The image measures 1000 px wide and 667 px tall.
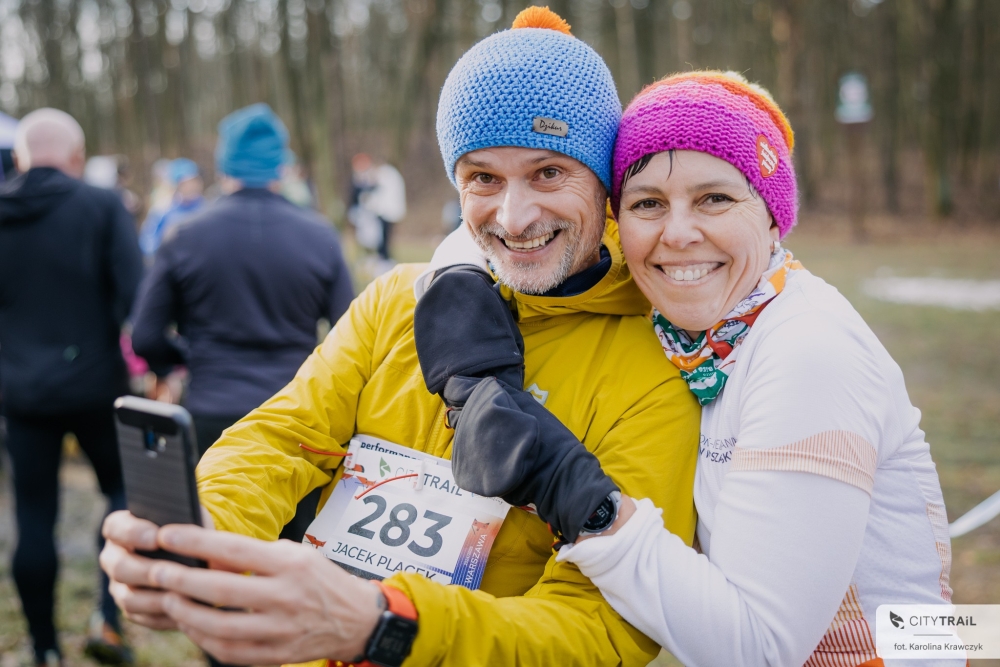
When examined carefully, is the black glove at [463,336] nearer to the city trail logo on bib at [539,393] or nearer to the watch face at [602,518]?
the city trail logo on bib at [539,393]

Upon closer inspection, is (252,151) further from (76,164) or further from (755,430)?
(755,430)

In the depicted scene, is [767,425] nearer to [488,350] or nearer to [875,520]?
[875,520]

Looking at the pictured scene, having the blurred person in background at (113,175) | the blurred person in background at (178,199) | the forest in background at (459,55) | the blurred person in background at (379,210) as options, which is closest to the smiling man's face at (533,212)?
the blurred person in background at (178,199)

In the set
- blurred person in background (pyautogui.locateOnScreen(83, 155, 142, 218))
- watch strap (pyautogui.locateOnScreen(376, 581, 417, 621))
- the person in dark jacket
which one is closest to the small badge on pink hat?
watch strap (pyautogui.locateOnScreen(376, 581, 417, 621))

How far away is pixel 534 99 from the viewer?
1.94 metres

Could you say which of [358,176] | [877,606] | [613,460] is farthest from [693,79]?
[358,176]

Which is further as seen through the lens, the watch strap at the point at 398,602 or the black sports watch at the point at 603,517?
the black sports watch at the point at 603,517

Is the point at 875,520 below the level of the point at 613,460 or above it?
below

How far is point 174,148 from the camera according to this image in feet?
85.7

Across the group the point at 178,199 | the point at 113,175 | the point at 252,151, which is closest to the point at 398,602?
the point at 252,151

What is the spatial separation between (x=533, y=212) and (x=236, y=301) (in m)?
2.05

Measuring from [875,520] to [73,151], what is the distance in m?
3.95

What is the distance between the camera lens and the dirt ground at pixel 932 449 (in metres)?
4.26

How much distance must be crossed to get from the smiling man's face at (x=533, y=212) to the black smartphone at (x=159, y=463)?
0.90m
